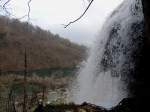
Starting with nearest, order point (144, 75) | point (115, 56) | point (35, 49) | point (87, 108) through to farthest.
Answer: point (87, 108) → point (144, 75) → point (115, 56) → point (35, 49)

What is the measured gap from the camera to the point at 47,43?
73.9m

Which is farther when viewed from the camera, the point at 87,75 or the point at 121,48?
→ the point at 87,75

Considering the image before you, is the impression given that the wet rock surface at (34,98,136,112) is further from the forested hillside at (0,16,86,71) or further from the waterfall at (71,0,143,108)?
the forested hillside at (0,16,86,71)

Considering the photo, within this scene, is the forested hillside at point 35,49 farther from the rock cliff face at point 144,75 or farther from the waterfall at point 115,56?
the rock cliff face at point 144,75

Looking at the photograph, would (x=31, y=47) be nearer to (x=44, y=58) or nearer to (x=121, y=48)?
(x=44, y=58)

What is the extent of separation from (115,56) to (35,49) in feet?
Result: 190

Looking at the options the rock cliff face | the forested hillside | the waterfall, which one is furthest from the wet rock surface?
the forested hillside

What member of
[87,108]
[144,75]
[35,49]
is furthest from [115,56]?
[35,49]

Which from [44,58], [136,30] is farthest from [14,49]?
[136,30]

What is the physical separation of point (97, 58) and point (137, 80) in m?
3.95

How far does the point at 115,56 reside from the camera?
33.5ft

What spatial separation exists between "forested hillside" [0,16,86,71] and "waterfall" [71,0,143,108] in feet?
122

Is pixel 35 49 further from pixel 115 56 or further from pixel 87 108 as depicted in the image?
pixel 87 108

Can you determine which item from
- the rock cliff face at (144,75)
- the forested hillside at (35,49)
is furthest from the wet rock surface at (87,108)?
the forested hillside at (35,49)
